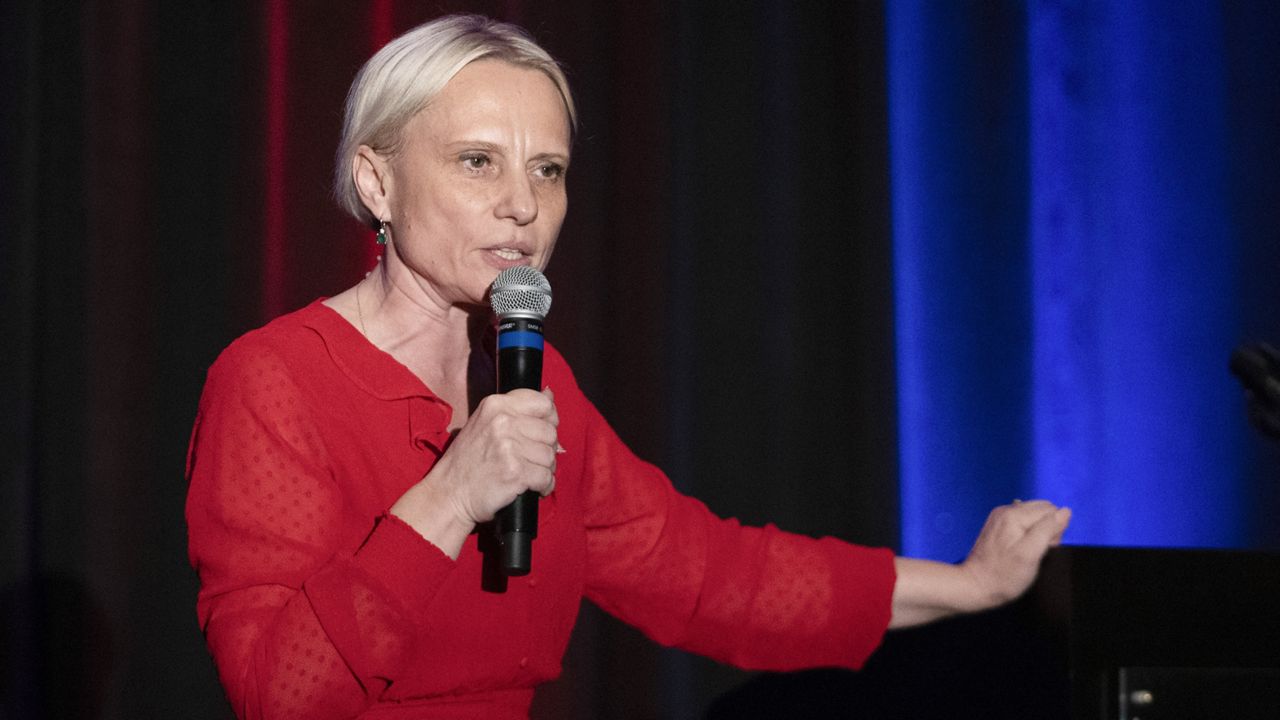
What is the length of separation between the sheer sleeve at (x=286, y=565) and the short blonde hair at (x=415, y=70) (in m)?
0.34

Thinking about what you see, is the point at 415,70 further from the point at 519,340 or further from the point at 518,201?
the point at 519,340

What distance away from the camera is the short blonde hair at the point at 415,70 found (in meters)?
1.54

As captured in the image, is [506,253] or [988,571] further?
[988,571]

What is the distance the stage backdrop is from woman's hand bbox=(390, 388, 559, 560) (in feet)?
4.03

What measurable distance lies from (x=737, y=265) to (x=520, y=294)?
4.42ft

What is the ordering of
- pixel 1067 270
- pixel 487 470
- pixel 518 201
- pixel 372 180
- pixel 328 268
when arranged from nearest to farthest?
pixel 487 470
pixel 518 201
pixel 372 180
pixel 328 268
pixel 1067 270

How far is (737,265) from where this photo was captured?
2.67 m

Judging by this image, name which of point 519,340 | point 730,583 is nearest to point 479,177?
point 519,340

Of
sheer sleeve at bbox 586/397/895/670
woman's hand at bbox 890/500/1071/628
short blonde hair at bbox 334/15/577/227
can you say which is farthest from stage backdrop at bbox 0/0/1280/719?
short blonde hair at bbox 334/15/577/227

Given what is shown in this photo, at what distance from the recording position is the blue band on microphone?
1.33 m

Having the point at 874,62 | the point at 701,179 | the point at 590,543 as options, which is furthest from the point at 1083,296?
the point at 590,543

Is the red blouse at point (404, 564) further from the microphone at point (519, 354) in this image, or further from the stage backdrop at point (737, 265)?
the stage backdrop at point (737, 265)

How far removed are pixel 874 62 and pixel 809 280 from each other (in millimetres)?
511

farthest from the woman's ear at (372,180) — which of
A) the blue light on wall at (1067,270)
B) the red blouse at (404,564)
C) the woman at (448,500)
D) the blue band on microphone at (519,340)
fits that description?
the blue light on wall at (1067,270)
